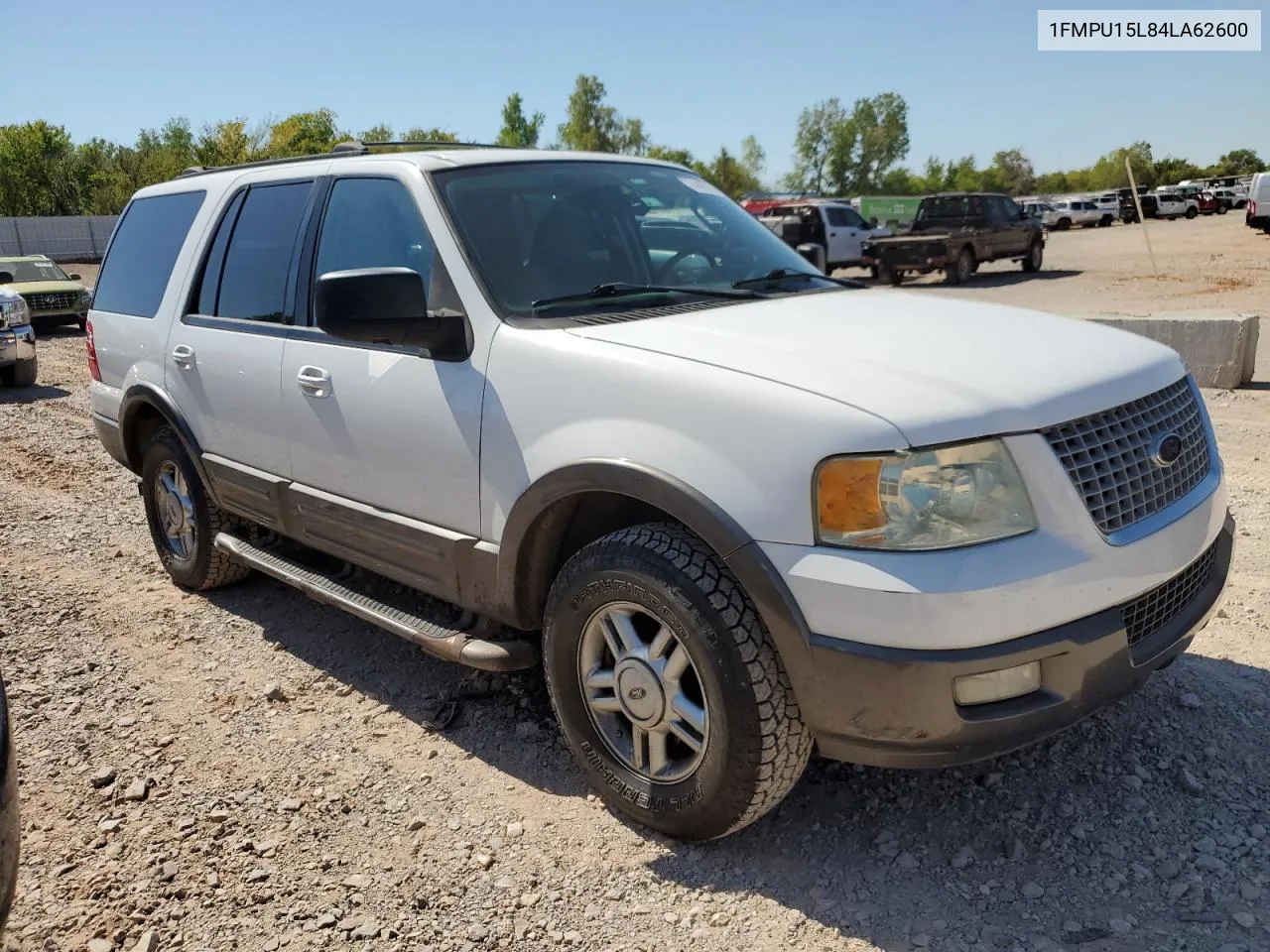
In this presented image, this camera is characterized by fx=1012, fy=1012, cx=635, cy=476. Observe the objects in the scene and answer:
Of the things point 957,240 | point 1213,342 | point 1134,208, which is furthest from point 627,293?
point 1134,208

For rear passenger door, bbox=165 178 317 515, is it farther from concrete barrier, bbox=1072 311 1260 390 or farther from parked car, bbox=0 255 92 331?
Result: parked car, bbox=0 255 92 331

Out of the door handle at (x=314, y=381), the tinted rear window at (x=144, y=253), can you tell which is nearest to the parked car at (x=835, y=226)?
the tinted rear window at (x=144, y=253)

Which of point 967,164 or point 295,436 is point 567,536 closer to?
point 295,436

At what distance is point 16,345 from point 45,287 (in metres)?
6.65

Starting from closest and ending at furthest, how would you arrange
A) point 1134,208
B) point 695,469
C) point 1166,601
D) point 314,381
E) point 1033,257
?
1. point 695,469
2. point 1166,601
3. point 314,381
4. point 1033,257
5. point 1134,208

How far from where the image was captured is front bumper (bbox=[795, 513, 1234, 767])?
7.74 ft

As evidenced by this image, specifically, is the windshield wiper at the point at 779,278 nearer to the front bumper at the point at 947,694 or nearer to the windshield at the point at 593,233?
the windshield at the point at 593,233

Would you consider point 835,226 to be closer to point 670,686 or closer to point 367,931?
point 670,686

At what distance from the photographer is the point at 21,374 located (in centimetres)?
1268

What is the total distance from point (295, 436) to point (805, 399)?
7.57 ft

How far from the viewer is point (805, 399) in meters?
2.46

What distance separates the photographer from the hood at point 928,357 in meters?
2.43

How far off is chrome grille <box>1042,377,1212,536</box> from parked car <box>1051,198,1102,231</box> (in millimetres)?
52284

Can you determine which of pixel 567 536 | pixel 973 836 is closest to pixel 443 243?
pixel 567 536
